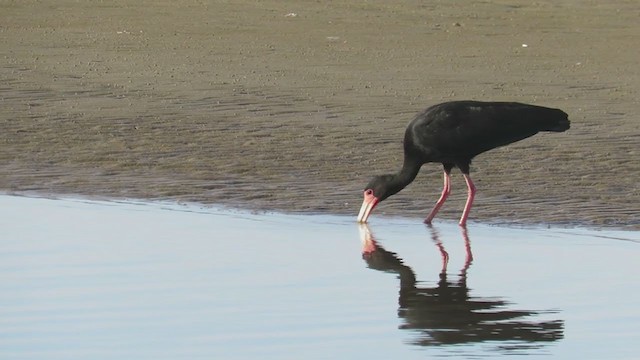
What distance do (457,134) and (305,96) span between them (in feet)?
17.7

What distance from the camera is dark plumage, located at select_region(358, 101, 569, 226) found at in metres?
11.0

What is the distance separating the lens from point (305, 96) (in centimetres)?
1641

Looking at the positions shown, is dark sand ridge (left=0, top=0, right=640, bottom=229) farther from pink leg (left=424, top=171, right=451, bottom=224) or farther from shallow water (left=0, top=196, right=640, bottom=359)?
shallow water (left=0, top=196, right=640, bottom=359)

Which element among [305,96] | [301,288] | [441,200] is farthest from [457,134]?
[305,96]

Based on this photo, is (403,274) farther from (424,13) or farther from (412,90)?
(424,13)

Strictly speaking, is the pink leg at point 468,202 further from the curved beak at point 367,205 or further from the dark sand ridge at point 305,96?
the curved beak at point 367,205

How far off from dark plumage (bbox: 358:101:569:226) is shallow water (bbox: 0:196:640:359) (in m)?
0.25

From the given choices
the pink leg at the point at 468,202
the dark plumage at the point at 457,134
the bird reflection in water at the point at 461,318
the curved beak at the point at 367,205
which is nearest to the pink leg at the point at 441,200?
the dark plumage at the point at 457,134

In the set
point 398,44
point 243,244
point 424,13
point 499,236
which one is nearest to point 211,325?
point 243,244

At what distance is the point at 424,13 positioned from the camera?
22.3 meters

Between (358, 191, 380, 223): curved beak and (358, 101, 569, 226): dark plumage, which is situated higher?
(358, 101, 569, 226): dark plumage

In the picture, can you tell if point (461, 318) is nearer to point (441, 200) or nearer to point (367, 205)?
point (367, 205)

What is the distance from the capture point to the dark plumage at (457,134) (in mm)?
10977

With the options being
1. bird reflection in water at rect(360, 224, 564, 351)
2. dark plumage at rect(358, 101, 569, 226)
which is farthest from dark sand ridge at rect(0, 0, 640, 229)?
bird reflection in water at rect(360, 224, 564, 351)
